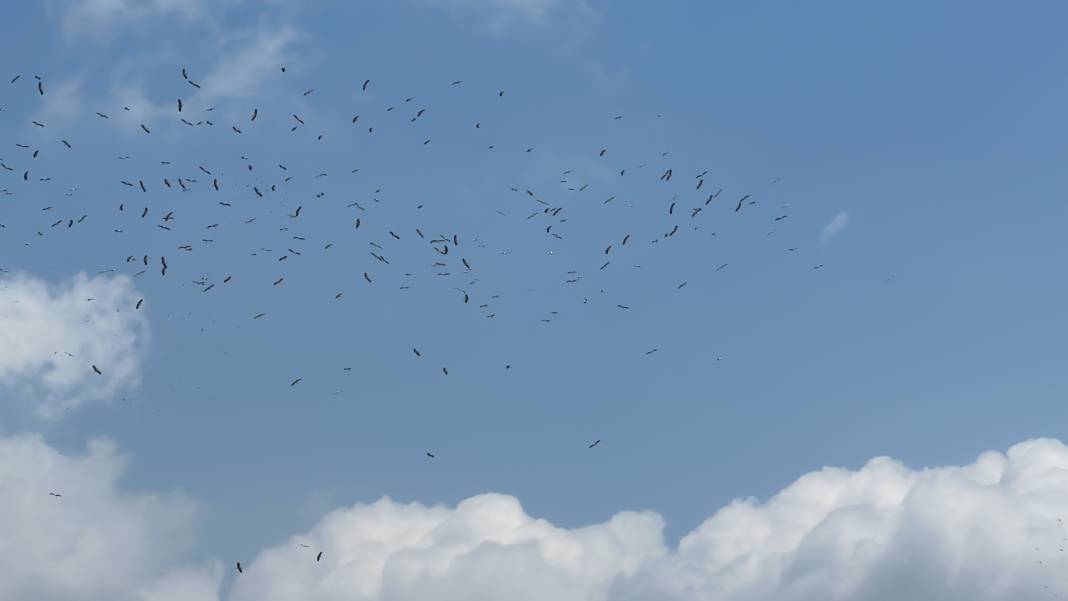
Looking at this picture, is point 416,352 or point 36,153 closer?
point 36,153

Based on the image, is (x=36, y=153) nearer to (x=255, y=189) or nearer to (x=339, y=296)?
(x=255, y=189)

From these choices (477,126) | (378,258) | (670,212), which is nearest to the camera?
(477,126)

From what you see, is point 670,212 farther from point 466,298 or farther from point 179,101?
point 179,101

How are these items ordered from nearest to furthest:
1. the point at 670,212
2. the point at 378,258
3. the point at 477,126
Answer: the point at 477,126 → the point at 670,212 → the point at 378,258

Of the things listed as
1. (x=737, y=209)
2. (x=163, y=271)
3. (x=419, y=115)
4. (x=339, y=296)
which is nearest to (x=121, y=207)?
(x=163, y=271)

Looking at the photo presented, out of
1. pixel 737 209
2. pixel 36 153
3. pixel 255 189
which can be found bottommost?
pixel 737 209

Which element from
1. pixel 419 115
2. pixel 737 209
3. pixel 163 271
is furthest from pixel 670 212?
pixel 163 271

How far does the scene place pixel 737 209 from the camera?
8462 cm

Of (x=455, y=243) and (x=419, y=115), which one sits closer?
(x=419, y=115)

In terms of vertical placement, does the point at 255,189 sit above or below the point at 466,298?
above

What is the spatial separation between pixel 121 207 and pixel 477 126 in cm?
4882

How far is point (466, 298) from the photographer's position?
84938 mm

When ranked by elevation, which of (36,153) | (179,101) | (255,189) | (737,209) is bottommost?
(737,209)

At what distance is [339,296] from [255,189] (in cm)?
1824
